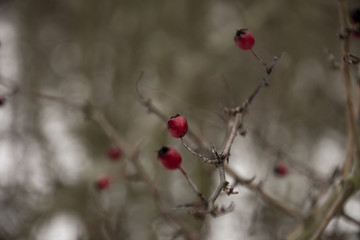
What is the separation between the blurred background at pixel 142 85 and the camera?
3.83 meters

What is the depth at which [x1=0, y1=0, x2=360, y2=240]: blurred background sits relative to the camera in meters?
3.83

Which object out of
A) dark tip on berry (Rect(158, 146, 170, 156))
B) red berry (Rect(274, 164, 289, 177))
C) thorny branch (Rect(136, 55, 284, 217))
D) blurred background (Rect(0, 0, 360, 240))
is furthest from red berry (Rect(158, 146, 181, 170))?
blurred background (Rect(0, 0, 360, 240))

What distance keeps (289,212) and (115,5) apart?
413 centimetres

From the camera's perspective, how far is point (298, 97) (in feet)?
15.4

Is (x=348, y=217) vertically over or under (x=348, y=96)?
under

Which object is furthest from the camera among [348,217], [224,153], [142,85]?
[142,85]

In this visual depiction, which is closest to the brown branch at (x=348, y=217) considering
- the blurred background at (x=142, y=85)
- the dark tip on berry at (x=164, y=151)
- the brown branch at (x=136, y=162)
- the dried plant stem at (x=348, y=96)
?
the dried plant stem at (x=348, y=96)

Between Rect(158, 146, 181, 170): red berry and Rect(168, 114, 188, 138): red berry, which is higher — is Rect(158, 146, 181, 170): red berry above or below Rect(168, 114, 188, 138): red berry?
below

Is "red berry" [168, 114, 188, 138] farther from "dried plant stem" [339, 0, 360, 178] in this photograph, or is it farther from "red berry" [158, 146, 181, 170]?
"dried plant stem" [339, 0, 360, 178]

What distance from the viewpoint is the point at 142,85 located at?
3.78 m

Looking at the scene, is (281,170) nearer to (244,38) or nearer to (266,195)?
(266,195)

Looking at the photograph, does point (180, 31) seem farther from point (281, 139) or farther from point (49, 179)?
point (49, 179)

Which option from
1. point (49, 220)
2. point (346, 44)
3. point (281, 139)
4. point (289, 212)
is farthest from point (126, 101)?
point (346, 44)

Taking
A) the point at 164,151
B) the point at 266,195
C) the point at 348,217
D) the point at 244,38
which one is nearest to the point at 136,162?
the point at 164,151
